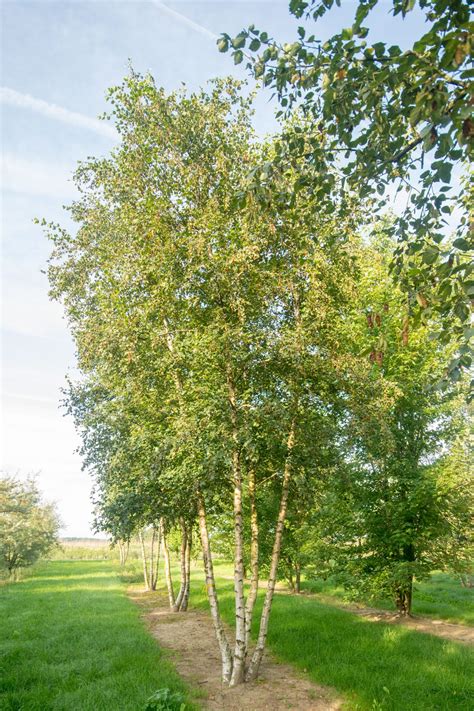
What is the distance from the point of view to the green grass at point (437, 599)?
1889cm

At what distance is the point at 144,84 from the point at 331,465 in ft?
33.8

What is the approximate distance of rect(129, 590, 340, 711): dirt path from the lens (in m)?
9.32

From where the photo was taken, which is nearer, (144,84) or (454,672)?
(454,672)

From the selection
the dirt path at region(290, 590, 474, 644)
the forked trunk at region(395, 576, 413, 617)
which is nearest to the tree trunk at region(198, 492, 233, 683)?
the dirt path at region(290, 590, 474, 644)

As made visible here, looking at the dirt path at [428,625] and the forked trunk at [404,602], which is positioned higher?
the forked trunk at [404,602]

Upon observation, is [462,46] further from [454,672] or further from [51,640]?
[51,640]

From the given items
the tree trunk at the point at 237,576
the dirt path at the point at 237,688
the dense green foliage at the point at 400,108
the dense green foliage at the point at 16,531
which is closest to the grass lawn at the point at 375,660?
the dirt path at the point at 237,688

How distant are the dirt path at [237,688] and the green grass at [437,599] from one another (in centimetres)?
553

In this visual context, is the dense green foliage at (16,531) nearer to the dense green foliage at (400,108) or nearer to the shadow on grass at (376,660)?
the shadow on grass at (376,660)

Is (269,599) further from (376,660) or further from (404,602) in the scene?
(404,602)

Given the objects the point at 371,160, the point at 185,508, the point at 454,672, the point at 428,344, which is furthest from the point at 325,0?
the point at 428,344

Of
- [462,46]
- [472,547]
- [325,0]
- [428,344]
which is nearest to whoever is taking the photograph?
[462,46]

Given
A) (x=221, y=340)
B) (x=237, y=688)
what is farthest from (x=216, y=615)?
(x=221, y=340)

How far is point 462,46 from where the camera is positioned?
3357 millimetres
